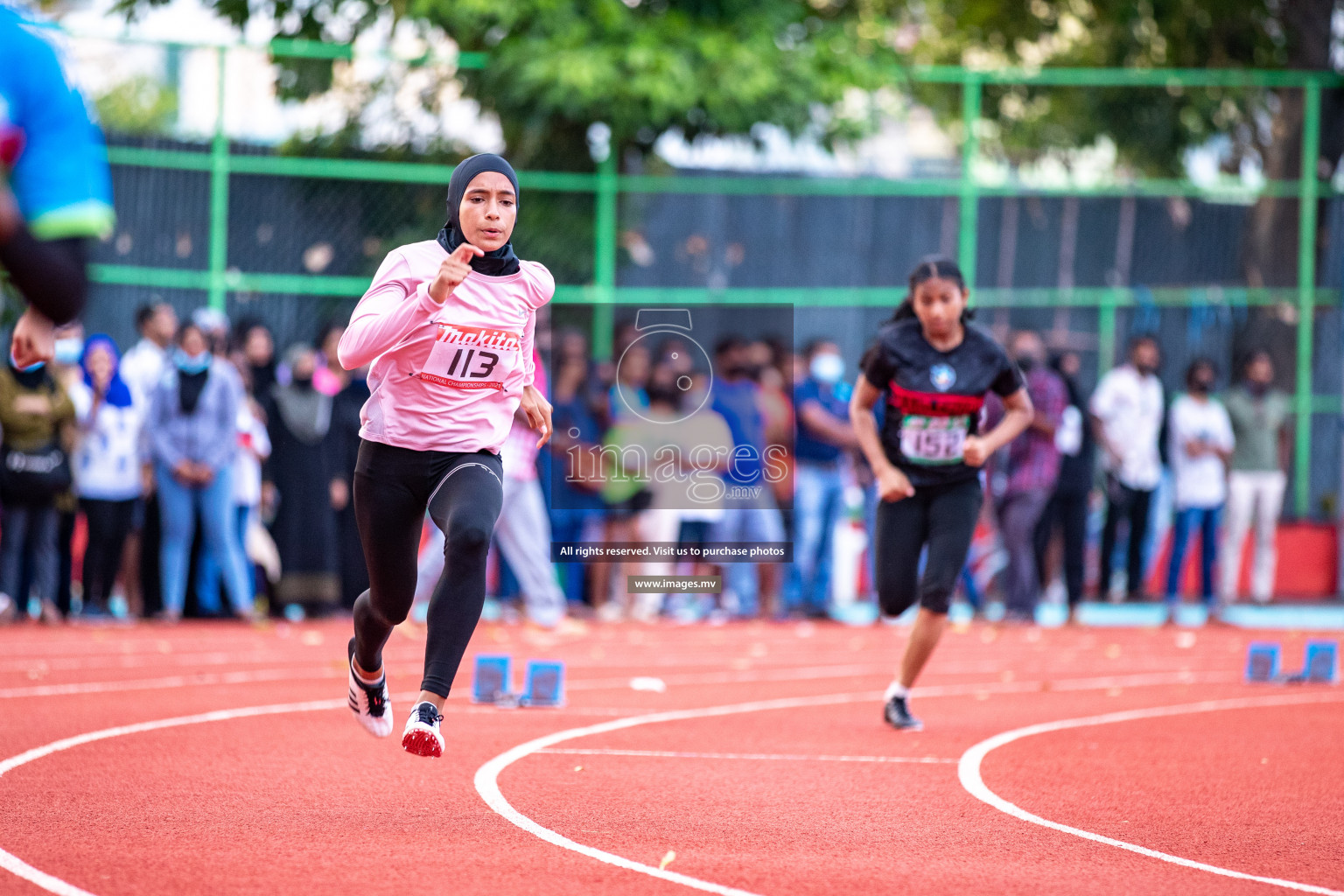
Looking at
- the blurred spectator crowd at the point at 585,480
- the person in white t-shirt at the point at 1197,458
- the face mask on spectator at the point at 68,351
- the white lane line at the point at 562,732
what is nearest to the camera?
the white lane line at the point at 562,732

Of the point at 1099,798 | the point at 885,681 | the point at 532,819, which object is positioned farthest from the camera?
the point at 885,681

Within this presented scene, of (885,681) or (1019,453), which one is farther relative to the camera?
(1019,453)

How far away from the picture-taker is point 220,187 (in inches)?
655

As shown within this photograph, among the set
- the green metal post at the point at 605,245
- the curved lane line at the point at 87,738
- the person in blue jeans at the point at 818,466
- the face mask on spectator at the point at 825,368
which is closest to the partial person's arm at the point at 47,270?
the curved lane line at the point at 87,738

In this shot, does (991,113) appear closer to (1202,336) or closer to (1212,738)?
(1202,336)

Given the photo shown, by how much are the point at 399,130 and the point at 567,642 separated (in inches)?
234

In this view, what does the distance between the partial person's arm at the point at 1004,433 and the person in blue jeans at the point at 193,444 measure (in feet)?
24.0

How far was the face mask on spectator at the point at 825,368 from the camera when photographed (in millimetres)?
16125

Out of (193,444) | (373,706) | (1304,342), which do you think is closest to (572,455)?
(193,444)

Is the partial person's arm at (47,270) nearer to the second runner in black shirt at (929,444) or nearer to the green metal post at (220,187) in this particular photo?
the second runner in black shirt at (929,444)

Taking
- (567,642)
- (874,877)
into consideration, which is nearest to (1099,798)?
(874,877)

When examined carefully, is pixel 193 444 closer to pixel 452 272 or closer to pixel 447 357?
pixel 447 357

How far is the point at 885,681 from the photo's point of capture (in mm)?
11602

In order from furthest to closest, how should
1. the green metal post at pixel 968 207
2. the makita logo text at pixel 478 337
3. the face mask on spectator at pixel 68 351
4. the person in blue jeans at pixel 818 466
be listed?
the green metal post at pixel 968 207 < the person in blue jeans at pixel 818 466 < the face mask on spectator at pixel 68 351 < the makita logo text at pixel 478 337
